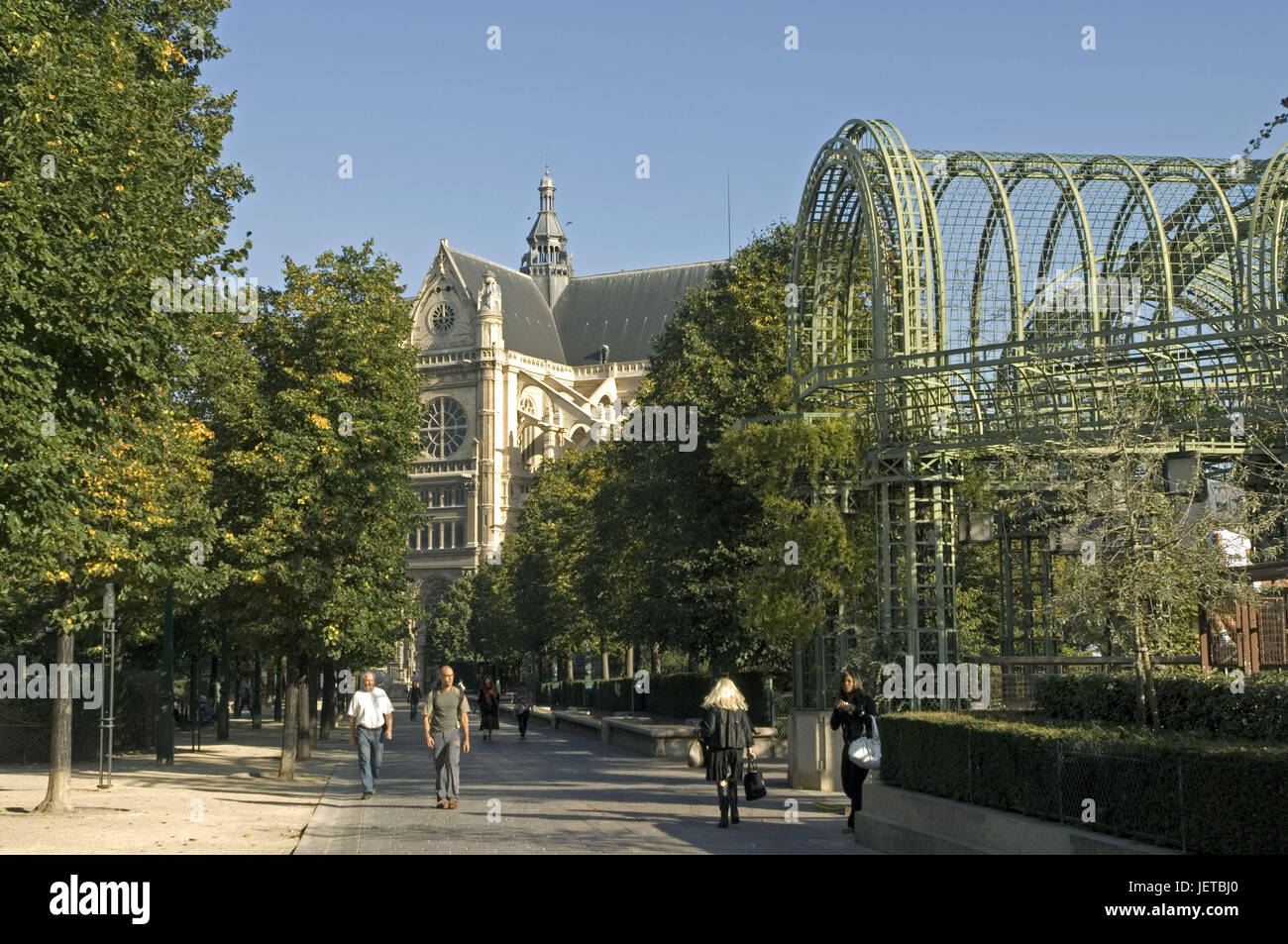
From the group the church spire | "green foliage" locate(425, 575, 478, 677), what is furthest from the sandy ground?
the church spire

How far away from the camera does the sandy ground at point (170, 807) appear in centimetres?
1673

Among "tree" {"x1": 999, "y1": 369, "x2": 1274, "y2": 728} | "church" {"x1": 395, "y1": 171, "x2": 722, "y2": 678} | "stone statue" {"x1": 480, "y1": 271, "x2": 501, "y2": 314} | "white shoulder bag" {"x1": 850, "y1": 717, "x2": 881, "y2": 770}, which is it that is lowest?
"white shoulder bag" {"x1": 850, "y1": 717, "x2": 881, "y2": 770}

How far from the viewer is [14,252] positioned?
14477mm

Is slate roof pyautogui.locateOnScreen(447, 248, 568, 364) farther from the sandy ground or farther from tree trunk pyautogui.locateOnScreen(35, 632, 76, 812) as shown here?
tree trunk pyautogui.locateOnScreen(35, 632, 76, 812)

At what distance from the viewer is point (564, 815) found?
19250 millimetres

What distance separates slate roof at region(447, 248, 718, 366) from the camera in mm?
140250

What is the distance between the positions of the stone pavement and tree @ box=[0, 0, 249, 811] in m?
4.60

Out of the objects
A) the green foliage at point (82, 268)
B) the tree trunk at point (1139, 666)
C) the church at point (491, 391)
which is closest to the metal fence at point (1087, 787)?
the tree trunk at point (1139, 666)

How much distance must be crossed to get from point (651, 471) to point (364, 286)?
10066 mm

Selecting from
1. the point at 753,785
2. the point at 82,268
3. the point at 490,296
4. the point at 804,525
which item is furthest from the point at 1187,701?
the point at 490,296

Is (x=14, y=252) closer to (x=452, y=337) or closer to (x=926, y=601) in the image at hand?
(x=926, y=601)

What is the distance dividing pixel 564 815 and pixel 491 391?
4668 inches

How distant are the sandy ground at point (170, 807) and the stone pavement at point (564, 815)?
2.00ft

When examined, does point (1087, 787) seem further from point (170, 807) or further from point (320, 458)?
point (320, 458)
